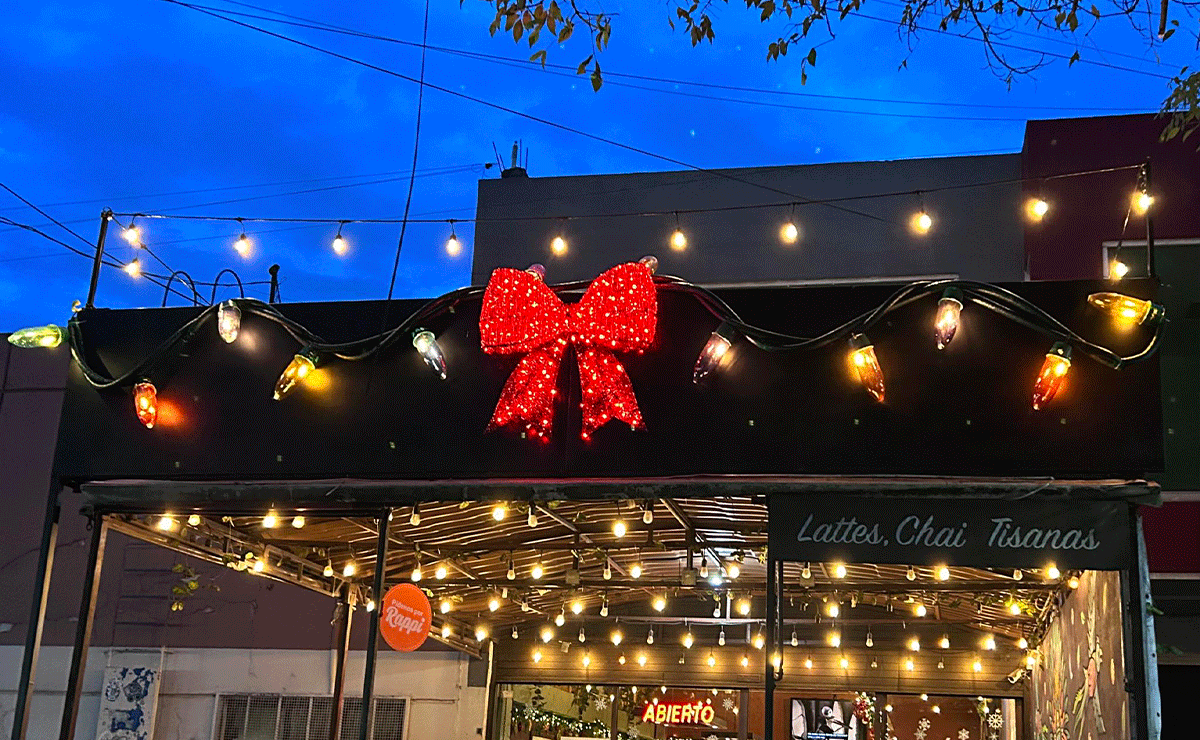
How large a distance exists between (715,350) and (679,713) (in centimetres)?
1202

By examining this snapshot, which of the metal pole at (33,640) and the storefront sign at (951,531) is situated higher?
the storefront sign at (951,531)

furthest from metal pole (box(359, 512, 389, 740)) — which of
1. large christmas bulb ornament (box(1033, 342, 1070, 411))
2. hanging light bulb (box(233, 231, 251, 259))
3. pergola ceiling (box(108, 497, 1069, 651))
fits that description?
large christmas bulb ornament (box(1033, 342, 1070, 411))

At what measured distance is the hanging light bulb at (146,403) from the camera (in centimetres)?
856

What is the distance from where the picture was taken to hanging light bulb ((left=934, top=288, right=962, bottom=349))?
714cm

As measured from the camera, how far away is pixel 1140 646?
21.7ft

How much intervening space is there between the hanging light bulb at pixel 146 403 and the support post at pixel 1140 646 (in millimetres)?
6611

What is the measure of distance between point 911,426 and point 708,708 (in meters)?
11.8

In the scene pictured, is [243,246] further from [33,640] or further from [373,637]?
[373,637]

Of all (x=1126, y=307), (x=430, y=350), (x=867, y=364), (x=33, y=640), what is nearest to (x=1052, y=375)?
Answer: (x=1126, y=307)

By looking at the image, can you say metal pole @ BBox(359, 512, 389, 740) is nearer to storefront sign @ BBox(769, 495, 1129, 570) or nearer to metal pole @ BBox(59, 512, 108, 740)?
metal pole @ BBox(59, 512, 108, 740)

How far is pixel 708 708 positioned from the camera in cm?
1809

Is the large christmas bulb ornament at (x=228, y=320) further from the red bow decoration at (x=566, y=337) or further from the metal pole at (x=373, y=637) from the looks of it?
the red bow decoration at (x=566, y=337)

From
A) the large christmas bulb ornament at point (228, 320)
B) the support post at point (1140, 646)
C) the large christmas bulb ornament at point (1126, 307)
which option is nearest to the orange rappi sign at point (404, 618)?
the large christmas bulb ornament at point (228, 320)

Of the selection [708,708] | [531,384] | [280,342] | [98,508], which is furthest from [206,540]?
[708,708]
